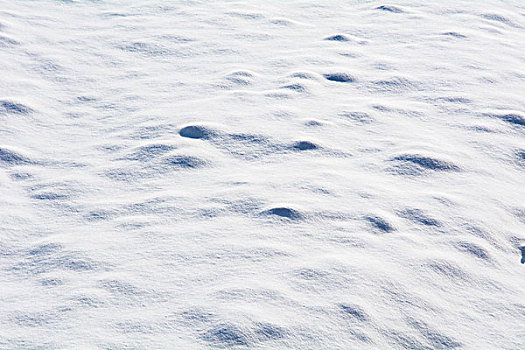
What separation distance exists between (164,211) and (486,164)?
1.49m

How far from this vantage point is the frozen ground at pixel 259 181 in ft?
6.99

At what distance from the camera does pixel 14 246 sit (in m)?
2.55

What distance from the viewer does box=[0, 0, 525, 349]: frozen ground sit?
213 centimetres

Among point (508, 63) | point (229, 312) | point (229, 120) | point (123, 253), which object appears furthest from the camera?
point (508, 63)

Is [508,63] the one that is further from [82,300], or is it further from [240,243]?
[82,300]

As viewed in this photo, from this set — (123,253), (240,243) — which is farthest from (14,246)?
(240,243)

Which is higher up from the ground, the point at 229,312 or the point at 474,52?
the point at 474,52

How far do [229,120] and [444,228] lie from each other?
1.29 m

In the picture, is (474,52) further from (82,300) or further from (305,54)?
(82,300)

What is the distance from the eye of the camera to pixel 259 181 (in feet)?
9.48

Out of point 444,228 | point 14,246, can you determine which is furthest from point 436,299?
point 14,246

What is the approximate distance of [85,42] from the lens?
4.47 m

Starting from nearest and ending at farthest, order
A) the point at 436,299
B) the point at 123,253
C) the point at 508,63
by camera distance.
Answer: the point at 436,299
the point at 123,253
the point at 508,63

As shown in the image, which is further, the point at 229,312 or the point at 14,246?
the point at 14,246
